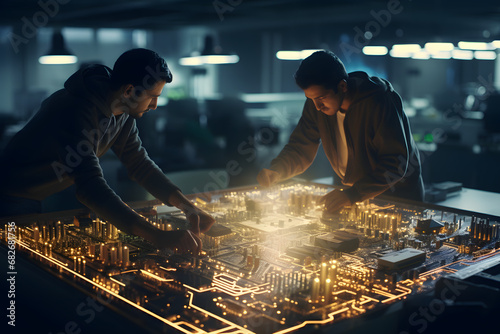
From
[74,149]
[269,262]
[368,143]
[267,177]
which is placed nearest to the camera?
[269,262]

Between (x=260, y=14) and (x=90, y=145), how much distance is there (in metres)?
7.91

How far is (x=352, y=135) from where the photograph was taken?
9.09 ft

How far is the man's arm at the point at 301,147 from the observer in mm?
3012

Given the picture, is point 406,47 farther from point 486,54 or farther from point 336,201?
point 336,201

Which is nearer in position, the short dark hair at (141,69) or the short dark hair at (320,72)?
the short dark hair at (141,69)

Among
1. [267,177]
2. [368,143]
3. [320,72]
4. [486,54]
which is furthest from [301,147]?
[486,54]

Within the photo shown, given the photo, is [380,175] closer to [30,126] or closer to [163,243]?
[163,243]

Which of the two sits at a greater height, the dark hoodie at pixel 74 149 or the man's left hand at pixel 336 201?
the dark hoodie at pixel 74 149

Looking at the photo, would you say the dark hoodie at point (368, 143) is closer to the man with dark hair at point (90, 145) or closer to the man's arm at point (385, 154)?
the man's arm at point (385, 154)

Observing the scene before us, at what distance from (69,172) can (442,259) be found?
148cm

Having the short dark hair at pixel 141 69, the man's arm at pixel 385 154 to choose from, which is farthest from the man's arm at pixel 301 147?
the short dark hair at pixel 141 69

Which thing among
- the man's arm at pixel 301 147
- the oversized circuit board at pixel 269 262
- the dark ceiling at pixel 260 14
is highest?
the dark ceiling at pixel 260 14

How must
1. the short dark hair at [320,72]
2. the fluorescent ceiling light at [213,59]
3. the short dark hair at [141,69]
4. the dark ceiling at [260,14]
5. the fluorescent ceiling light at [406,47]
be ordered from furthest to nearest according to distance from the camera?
the fluorescent ceiling light at [213,59]
the fluorescent ceiling light at [406,47]
the dark ceiling at [260,14]
the short dark hair at [320,72]
the short dark hair at [141,69]

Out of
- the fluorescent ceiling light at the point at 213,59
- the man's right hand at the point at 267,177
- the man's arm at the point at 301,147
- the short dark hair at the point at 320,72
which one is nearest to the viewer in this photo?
the short dark hair at the point at 320,72
